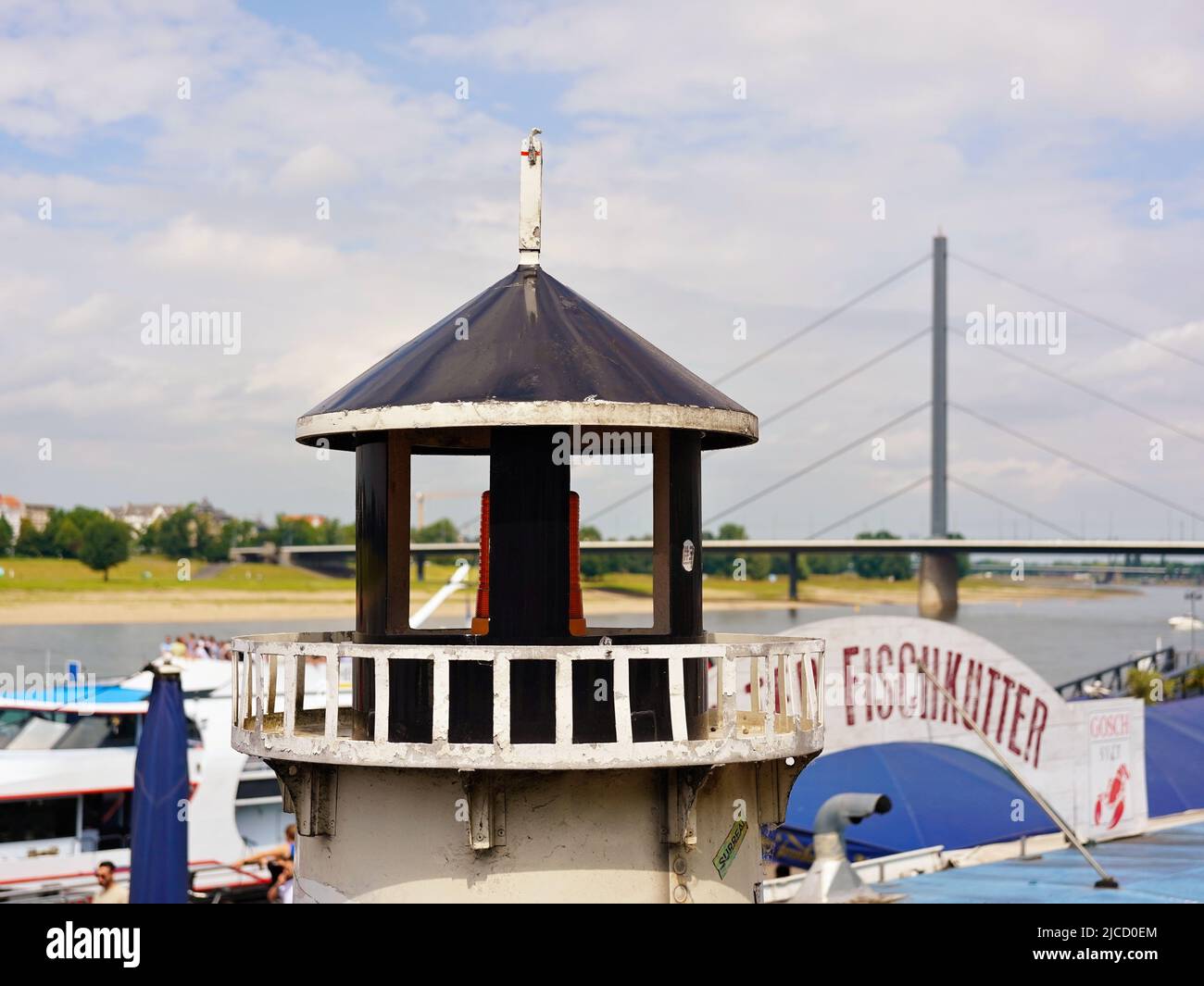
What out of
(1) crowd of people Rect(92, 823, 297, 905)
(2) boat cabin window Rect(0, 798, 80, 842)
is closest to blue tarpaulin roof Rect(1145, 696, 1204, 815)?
(1) crowd of people Rect(92, 823, 297, 905)

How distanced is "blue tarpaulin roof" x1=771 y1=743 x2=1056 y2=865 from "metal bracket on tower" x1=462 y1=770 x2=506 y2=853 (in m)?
16.3

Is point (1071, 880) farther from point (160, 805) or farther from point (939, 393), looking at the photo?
point (939, 393)

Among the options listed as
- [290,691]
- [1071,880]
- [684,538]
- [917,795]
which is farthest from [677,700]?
[917,795]

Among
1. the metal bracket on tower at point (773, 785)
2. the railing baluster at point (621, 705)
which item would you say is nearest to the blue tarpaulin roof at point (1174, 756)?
the metal bracket on tower at point (773, 785)

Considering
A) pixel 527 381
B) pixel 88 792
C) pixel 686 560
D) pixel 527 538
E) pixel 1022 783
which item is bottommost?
pixel 88 792

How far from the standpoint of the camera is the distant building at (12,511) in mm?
111287

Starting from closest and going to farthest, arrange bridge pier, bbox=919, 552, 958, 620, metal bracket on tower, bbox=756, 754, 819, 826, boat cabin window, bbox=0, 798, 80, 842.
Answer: metal bracket on tower, bbox=756, 754, 819, 826, boat cabin window, bbox=0, 798, 80, 842, bridge pier, bbox=919, 552, 958, 620

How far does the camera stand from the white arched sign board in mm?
25797

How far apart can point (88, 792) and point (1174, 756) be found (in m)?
23.5

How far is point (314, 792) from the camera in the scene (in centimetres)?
1027

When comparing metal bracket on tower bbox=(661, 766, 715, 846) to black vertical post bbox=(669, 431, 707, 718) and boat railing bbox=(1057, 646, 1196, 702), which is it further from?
boat railing bbox=(1057, 646, 1196, 702)

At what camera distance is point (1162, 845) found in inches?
1161

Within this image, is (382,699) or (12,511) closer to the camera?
(382,699)
